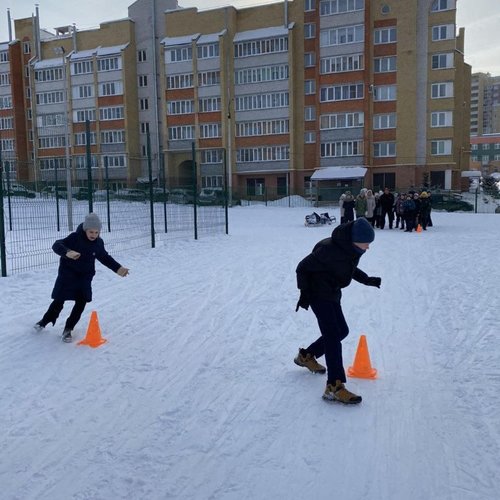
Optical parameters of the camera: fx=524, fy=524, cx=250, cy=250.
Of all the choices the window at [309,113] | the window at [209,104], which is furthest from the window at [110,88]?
the window at [309,113]

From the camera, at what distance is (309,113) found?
2012 inches

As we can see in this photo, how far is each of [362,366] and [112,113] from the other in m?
58.5

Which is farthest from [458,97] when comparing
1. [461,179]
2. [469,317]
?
[469,317]

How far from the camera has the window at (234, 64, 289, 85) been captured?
168 ft

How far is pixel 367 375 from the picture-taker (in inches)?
202

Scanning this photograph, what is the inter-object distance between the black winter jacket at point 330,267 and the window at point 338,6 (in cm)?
4890

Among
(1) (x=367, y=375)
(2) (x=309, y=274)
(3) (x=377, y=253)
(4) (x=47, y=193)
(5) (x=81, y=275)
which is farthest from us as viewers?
(4) (x=47, y=193)

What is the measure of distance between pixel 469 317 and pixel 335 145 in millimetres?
43728

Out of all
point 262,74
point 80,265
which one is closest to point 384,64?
point 262,74

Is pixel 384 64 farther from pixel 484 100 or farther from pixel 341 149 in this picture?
pixel 484 100

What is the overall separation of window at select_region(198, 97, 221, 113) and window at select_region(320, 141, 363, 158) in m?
12.0

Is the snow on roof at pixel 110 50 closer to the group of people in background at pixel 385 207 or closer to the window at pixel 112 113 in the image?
the window at pixel 112 113

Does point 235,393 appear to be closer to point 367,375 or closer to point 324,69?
point 367,375

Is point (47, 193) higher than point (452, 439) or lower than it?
higher
